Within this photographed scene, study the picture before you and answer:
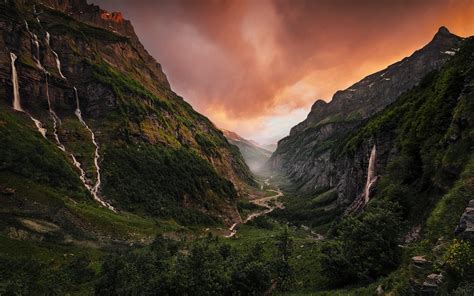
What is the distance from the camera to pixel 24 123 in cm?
12194

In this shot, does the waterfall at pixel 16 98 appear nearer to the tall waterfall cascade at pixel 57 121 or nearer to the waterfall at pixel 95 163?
the tall waterfall cascade at pixel 57 121

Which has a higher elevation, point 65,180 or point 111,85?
point 111,85

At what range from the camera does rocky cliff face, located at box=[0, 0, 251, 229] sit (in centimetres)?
12174

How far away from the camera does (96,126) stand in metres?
148

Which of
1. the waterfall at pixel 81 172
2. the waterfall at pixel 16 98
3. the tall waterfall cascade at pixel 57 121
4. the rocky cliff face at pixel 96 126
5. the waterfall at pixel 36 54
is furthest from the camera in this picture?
the waterfall at pixel 36 54

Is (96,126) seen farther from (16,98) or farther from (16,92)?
(16,92)

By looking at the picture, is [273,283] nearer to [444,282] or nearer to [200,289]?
[200,289]

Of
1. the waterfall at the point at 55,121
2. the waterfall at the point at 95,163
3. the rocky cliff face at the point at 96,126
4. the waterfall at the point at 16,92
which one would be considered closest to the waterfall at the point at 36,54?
the rocky cliff face at the point at 96,126

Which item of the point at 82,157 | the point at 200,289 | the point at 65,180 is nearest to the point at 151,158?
the point at 82,157

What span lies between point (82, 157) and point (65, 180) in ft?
71.6

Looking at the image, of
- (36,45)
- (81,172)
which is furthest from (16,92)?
(81,172)

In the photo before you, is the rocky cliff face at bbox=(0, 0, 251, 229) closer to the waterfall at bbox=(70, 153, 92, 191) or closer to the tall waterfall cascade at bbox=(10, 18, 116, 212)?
the waterfall at bbox=(70, 153, 92, 191)

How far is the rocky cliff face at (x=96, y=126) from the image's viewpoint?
399 ft

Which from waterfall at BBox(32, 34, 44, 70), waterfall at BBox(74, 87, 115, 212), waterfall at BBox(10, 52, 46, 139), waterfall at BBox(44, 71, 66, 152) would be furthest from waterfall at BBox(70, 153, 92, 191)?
waterfall at BBox(32, 34, 44, 70)
